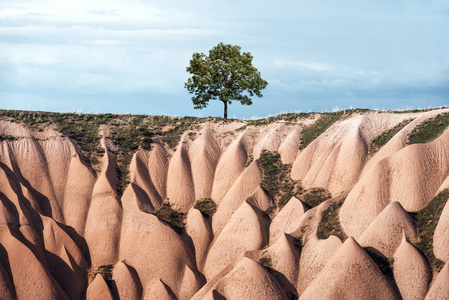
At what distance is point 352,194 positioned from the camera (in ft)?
136

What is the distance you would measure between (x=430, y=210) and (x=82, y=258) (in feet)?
92.8

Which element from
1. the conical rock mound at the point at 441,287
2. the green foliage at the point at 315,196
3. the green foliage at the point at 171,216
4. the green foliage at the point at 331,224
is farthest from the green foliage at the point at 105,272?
the conical rock mound at the point at 441,287

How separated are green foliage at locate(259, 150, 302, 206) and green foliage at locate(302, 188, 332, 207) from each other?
151 centimetres

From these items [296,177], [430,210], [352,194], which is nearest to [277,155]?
[296,177]

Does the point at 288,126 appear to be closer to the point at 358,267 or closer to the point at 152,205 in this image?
the point at 152,205

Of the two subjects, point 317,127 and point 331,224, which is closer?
point 331,224

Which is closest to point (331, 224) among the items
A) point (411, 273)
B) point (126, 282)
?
point (411, 273)

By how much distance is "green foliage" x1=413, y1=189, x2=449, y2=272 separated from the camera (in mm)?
35384

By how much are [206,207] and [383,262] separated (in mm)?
19355

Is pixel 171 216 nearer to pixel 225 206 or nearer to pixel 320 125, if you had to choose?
pixel 225 206

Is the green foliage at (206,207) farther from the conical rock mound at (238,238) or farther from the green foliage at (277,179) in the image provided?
the green foliage at (277,179)

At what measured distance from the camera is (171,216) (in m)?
49.9

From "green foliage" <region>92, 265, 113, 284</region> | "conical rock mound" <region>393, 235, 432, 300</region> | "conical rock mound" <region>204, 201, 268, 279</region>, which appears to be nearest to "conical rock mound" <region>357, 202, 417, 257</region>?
"conical rock mound" <region>393, 235, 432, 300</region>

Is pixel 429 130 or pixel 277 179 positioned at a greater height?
pixel 429 130
